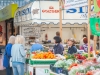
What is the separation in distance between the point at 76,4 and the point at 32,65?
2.30m

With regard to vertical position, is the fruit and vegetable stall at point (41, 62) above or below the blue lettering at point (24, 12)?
below

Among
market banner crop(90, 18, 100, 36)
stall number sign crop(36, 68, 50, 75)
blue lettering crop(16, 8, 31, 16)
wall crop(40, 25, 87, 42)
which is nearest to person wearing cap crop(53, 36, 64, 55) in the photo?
stall number sign crop(36, 68, 50, 75)

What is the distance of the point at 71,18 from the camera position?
1463 cm

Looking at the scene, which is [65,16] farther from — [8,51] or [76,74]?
[76,74]

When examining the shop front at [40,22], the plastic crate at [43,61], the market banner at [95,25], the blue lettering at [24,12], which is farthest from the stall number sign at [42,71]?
the blue lettering at [24,12]

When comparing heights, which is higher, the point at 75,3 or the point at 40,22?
the point at 75,3

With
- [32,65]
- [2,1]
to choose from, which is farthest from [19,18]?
[2,1]

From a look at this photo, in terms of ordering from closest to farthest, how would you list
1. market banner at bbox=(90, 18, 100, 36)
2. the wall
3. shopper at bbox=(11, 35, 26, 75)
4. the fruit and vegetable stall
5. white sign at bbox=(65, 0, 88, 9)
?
market banner at bbox=(90, 18, 100, 36) < white sign at bbox=(65, 0, 88, 9) < the fruit and vegetable stall < shopper at bbox=(11, 35, 26, 75) < the wall

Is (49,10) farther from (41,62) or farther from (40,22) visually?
(41,62)

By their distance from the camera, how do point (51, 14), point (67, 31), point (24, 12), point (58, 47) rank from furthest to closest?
1. point (67, 31)
2. point (24, 12)
3. point (51, 14)
4. point (58, 47)

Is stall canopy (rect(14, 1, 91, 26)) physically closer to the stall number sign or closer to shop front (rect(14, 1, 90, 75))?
shop front (rect(14, 1, 90, 75))

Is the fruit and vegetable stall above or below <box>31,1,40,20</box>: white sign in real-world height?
below

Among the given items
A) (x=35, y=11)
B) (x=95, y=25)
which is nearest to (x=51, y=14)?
(x=35, y=11)

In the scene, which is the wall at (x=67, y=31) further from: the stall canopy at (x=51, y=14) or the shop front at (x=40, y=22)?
the stall canopy at (x=51, y=14)
